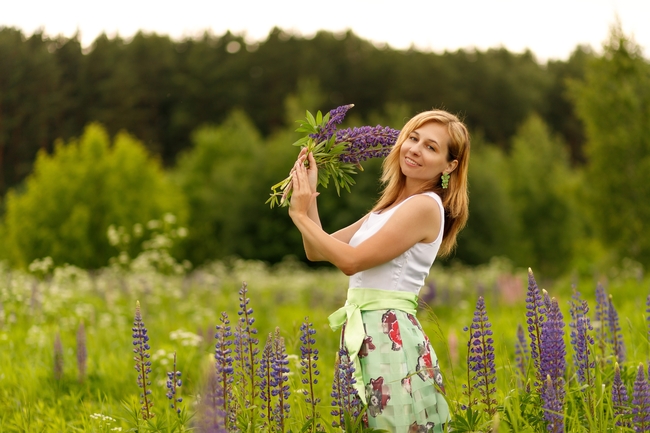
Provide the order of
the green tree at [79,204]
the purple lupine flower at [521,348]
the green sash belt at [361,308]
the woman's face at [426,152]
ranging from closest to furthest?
the green sash belt at [361,308], the woman's face at [426,152], the purple lupine flower at [521,348], the green tree at [79,204]

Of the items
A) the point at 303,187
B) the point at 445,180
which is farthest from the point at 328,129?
the point at 445,180

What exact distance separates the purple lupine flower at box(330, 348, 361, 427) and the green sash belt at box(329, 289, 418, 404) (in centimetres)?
3

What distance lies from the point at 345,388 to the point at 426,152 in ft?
3.51

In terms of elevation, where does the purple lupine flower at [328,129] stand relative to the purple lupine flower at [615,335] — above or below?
above

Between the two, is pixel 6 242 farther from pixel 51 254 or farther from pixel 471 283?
pixel 471 283

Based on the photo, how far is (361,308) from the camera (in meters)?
2.80

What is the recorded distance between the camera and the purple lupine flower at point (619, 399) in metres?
2.77

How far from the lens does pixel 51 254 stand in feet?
78.9

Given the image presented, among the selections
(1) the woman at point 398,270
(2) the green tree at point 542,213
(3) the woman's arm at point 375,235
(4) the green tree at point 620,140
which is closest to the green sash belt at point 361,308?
(1) the woman at point 398,270

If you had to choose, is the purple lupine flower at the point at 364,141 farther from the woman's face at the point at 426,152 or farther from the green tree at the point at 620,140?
the green tree at the point at 620,140

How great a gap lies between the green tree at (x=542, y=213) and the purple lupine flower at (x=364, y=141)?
30.4m

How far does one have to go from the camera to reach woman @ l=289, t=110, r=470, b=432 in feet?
8.74

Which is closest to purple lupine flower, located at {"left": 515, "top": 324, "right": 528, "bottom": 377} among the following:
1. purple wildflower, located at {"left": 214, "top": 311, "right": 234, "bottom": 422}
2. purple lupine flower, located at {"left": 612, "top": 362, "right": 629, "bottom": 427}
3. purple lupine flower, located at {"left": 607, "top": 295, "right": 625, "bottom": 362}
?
purple lupine flower, located at {"left": 607, "top": 295, "right": 625, "bottom": 362}

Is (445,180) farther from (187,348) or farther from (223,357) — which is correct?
(187,348)
